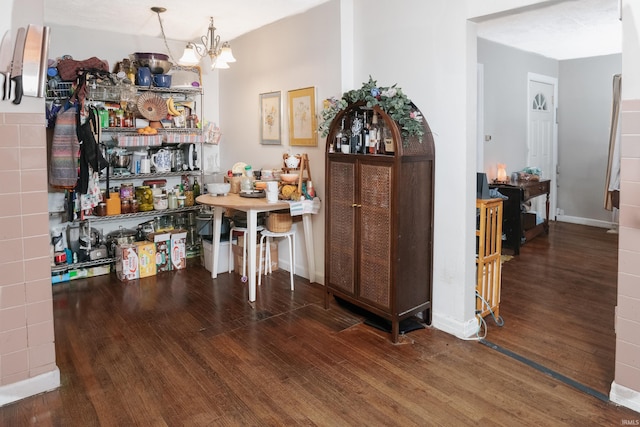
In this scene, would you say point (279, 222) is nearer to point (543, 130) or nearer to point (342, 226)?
point (342, 226)

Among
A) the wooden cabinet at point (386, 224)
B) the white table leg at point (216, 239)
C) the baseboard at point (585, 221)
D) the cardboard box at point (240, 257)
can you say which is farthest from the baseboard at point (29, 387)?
the baseboard at point (585, 221)

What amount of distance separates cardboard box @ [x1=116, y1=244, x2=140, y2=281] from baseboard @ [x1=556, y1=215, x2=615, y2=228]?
238 inches

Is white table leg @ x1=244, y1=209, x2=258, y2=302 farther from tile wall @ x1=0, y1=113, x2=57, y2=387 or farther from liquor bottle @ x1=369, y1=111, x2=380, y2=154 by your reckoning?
tile wall @ x1=0, y1=113, x2=57, y2=387

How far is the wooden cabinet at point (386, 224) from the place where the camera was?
308 cm

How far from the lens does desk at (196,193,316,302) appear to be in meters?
3.84

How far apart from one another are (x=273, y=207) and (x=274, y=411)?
181cm

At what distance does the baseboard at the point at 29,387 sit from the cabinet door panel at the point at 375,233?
6.37 feet

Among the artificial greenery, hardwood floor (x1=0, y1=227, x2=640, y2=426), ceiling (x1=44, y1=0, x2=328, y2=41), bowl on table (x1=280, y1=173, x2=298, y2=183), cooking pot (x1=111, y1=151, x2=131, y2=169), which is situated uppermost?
ceiling (x1=44, y1=0, x2=328, y2=41)

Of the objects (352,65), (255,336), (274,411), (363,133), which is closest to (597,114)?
(352,65)

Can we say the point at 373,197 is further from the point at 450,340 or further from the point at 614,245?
the point at 614,245

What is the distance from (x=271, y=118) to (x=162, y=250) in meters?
1.72

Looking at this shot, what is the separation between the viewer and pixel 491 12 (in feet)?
9.25

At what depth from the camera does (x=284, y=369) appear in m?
2.81

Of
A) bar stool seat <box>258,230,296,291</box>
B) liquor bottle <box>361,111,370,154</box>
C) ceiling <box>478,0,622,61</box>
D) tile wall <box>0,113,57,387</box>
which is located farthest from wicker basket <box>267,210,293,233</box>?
ceiling <box>478,0,622,61</box>
